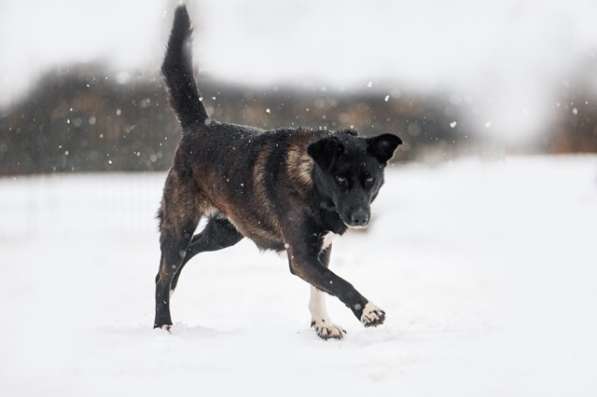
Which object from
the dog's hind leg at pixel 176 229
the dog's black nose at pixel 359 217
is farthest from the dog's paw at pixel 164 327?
the dog's black nose at pixel 359 217

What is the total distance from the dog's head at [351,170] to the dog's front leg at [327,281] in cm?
36

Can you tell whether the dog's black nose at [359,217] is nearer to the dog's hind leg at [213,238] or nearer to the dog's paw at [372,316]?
the dog's paw at [372,316]

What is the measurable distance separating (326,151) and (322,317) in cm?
129

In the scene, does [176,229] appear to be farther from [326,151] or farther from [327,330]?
[326,151]

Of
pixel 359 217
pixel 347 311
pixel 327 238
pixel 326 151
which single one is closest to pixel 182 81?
pixel 326 151

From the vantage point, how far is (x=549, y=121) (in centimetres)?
1499

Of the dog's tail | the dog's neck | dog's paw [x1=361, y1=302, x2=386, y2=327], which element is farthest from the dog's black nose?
the dog's tail

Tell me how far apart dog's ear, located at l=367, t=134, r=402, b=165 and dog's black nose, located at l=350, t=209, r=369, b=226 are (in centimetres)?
49

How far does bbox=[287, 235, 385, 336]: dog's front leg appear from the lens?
4.66 m

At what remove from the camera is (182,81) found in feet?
20.1

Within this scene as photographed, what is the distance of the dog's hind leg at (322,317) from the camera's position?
5.14m

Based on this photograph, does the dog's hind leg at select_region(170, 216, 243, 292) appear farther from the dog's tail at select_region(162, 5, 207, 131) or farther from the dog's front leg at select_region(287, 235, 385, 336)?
the dog's front leg at select_region(287, 235, 385, 336)

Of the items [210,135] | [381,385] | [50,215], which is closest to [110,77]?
[50,215]

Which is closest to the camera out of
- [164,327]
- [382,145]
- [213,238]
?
[382,145]
